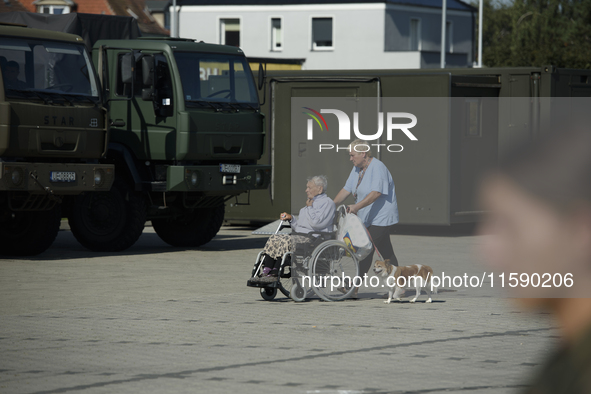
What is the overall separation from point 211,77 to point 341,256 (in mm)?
5134

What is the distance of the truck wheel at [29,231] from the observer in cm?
1273

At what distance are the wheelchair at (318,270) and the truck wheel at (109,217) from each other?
449 cm

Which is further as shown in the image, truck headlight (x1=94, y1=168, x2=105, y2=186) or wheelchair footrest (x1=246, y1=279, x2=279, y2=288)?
truck headlight (x1=94, y1=168, x2=105, y2=186)

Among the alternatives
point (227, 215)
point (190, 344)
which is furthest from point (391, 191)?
point (227, 215)

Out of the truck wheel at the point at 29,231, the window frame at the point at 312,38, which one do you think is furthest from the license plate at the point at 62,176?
the window frame at the point at 312,38

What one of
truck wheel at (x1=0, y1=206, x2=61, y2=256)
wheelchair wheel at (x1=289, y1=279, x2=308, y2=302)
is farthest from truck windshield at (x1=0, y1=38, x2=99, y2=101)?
wheelchair wheel at (x1=289, y1=279, x2=308, y2=302)

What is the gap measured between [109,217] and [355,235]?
5335 mm

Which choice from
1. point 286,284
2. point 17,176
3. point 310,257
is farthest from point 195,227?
point 310,257

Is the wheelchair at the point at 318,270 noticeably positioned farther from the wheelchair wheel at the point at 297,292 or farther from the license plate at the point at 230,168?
the license plate at the point at 230,168

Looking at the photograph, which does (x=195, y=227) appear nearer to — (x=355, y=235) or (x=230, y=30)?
(x=355, y=235)

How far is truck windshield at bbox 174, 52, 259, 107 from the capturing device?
43.0 feet

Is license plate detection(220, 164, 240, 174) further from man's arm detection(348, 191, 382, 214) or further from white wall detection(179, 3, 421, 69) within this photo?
white wall detection(179, 3, 421, 69)

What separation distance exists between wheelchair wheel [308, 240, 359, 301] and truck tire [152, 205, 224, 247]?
5.66 meters

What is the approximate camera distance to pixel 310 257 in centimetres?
897
